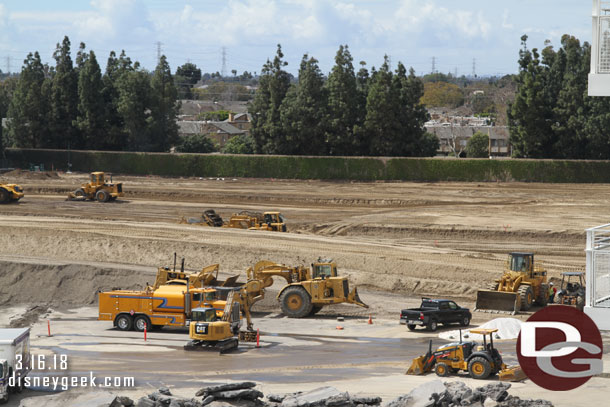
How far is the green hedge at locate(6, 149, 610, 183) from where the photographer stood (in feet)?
231

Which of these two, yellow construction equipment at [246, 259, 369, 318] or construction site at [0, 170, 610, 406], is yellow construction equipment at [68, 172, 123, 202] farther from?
yellow construction equipment at [246, 259, 369, 318]

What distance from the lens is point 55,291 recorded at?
127 ft

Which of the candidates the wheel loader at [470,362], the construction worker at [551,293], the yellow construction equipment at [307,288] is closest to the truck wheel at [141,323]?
the yellow construction equipment at [307,288]

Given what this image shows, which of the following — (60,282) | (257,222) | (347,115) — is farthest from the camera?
(347,115)

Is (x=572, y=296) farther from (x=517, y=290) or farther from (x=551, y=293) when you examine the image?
(x=517, y=290)

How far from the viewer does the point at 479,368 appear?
23.7 metres

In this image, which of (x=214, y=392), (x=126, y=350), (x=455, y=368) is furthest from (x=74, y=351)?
(x=455, y=368)

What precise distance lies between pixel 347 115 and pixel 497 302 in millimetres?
49056

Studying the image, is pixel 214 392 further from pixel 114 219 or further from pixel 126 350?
pixel 114 219

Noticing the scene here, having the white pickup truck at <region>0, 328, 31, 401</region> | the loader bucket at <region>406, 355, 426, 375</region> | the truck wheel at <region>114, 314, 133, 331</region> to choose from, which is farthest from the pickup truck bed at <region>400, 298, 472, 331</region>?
the white pickup truck at <region>0, 328, 31, 401</region>

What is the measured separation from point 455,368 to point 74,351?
12.4 meters

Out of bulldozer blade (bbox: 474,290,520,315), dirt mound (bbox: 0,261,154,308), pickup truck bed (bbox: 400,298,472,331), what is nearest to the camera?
pickup truck bed (bbox: 400,298,472,331)

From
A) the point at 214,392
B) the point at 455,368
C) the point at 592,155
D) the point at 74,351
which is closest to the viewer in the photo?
the point at 214,392

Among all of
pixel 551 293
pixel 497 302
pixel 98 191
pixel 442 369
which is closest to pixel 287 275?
pixel 497 302
